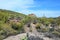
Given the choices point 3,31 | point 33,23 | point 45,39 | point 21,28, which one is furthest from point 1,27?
point 33,23

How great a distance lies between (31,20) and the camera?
30.5 meters

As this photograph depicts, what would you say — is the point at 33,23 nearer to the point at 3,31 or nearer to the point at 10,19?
the point at 10,19

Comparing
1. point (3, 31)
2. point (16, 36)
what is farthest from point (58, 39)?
point (3, 31)

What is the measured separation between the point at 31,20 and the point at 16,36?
8.15 m

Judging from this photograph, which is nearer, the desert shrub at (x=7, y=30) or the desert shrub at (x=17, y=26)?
the desert shrub at (x=7, y=30)

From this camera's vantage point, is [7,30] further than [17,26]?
No

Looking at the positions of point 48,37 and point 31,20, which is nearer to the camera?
point 48,37

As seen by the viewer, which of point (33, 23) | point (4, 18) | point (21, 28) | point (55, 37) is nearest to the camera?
point (55, 37)

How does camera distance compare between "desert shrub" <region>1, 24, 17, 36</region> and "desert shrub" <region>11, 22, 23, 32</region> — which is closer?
"desert shrub" <region>1, 24, 17, 36</region>

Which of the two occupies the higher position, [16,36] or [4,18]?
[4,18]

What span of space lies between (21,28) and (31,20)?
485cm

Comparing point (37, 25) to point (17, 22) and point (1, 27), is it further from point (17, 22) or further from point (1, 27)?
point (1, 27)

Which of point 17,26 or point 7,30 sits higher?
point 17,26

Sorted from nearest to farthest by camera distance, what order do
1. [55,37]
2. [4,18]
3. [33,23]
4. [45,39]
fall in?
1. [45,39]
2. [55,37]
3. [4,18]
4. [33,23]
